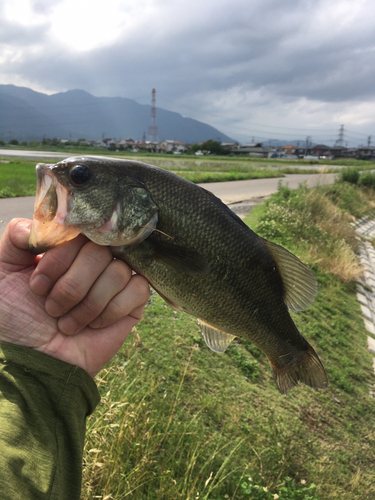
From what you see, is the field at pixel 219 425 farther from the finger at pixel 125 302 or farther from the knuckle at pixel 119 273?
the knuckle at pixel 119 273

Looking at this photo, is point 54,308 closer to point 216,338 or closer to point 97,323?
point 97,323

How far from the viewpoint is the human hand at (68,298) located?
1.58m

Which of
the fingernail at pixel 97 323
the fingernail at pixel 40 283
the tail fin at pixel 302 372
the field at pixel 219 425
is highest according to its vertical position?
the fingernail at pixel 40 283

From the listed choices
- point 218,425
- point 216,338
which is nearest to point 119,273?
point 216,338

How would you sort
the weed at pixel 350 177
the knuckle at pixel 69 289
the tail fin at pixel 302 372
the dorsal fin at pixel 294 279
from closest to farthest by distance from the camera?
the knuckle at pixel 69 289, the dorsal fin at pixel 294 279, the tail fin at pixel 302 372, the weed at pixel 350 177

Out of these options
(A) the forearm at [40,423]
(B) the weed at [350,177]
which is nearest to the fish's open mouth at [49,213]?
(A) the forearm at [40,423]

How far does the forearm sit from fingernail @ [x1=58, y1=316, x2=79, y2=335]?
155 mm

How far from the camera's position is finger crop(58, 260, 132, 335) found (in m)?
1.62

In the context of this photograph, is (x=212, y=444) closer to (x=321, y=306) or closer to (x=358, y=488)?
(x=358, y=488)

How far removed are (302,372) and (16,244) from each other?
6.74ft

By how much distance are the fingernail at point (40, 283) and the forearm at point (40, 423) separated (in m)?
0.29

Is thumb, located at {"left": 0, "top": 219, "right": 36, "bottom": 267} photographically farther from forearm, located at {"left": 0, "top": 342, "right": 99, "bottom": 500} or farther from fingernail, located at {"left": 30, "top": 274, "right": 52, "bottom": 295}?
forearm, located at {"left": 0, "top": 342, "right": 99, "bottom": 500}

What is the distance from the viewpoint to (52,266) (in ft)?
5.16

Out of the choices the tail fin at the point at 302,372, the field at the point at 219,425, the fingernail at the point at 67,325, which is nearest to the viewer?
the fingernail at the point at 67,325
